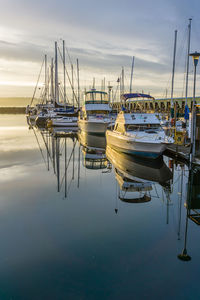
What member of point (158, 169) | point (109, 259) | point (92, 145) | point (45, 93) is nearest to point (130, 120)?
point (158, 169)

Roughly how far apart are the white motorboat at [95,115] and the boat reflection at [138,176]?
52.8ft

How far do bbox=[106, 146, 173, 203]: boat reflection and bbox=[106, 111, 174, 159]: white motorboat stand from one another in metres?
0.74

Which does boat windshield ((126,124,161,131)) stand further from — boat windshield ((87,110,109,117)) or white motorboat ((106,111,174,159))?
boat windshield ((87,110,109,117))

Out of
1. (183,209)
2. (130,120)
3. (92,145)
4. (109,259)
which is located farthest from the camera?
Answer: (92,145)

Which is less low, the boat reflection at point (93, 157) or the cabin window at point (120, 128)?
the cabin window at point (120, 128)

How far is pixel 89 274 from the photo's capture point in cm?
616

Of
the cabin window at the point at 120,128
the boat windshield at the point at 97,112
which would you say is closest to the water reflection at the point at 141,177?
the cabin window at the point at 120,128

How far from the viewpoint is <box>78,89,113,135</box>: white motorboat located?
3728 centimetres

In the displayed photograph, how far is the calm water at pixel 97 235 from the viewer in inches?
228

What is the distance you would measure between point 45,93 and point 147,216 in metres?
71.6

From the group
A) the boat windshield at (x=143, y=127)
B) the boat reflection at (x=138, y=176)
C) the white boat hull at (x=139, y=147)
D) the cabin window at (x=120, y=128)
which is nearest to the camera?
the boat reflection at (x=138, y=176)

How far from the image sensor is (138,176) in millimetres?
15492

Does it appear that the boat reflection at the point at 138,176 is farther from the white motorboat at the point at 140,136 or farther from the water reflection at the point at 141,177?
the white motorboat at the point at 140,136

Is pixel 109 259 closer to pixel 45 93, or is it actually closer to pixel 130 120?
pixel 130 120
